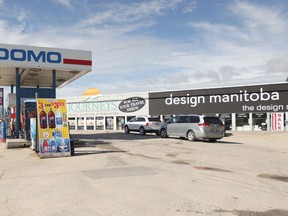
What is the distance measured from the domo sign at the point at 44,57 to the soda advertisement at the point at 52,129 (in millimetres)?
6252

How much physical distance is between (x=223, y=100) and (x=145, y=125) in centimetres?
962

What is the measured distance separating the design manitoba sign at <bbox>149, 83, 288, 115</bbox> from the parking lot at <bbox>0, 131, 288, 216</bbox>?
70.3ft

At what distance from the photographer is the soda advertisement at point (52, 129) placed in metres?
13.7

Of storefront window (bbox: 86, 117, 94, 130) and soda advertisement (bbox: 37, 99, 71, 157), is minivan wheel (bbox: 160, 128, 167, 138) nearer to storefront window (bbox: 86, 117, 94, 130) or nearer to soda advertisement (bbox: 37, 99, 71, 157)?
soda advertisement (bbox: 37, 99, 71, 157)

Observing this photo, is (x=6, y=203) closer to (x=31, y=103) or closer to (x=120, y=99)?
(x=31, y=103)

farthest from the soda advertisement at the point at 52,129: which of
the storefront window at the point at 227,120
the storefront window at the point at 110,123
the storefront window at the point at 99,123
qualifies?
the storefront window at the point at 99,123

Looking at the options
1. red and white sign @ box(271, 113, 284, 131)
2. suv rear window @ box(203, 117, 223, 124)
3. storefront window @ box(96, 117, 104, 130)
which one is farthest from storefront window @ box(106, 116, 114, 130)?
suv rear window @ box(203, 117, 223, 124)

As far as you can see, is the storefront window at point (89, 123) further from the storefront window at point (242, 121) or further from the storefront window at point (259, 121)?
the storefront window at point (259, 121)

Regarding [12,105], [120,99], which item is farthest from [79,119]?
[12,105]

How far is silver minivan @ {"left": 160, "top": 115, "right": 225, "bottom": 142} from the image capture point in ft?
72.7

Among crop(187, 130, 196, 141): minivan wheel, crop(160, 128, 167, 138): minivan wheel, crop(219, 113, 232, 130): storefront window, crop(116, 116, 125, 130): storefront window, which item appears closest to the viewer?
crop(187, 130, 196, 141): minivan wheel

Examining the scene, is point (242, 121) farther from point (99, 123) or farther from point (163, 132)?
point (99, 123)

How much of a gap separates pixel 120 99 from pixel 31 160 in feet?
103

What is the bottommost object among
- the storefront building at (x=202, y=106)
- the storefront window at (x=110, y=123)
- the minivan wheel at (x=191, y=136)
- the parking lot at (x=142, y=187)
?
the parking lot at (x=142, y=187)
